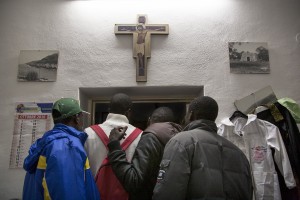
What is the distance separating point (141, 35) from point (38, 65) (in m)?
0.91

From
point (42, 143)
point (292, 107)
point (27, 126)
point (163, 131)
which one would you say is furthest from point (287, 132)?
point (27, 126)

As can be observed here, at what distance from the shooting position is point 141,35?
103 inches

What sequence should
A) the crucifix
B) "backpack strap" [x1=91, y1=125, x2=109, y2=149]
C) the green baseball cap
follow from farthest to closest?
the crucifix
"backpack strap" [x1=91, y1=125, x2=109, y2=149]
the green baseball cap

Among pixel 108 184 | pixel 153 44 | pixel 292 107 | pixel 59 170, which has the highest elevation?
pixel 153 44

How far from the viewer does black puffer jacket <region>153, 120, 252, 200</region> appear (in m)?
1.35

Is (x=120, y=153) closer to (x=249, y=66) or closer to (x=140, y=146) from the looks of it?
(x=140, y=146)

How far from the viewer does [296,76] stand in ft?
8.50

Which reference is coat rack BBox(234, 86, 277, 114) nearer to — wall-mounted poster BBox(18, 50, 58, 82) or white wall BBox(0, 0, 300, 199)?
white wall BBox(0, 0, 300, 199)

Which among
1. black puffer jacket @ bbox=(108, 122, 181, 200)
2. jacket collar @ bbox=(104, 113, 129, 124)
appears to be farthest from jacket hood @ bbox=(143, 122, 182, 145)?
jacket collar @ bbox=(104, 113, 129, 124)

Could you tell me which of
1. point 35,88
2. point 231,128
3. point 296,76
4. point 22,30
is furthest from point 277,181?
point 22,30

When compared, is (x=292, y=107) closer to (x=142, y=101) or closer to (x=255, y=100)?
(x=255, y=100)

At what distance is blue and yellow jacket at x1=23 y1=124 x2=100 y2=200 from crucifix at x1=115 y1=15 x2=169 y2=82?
1070 mm

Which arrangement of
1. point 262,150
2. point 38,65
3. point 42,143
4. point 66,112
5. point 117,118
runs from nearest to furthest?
point 42,143
point 66,112
point 117,118
point 262,150
point 38,65

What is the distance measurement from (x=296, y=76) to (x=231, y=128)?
0.76 metres
